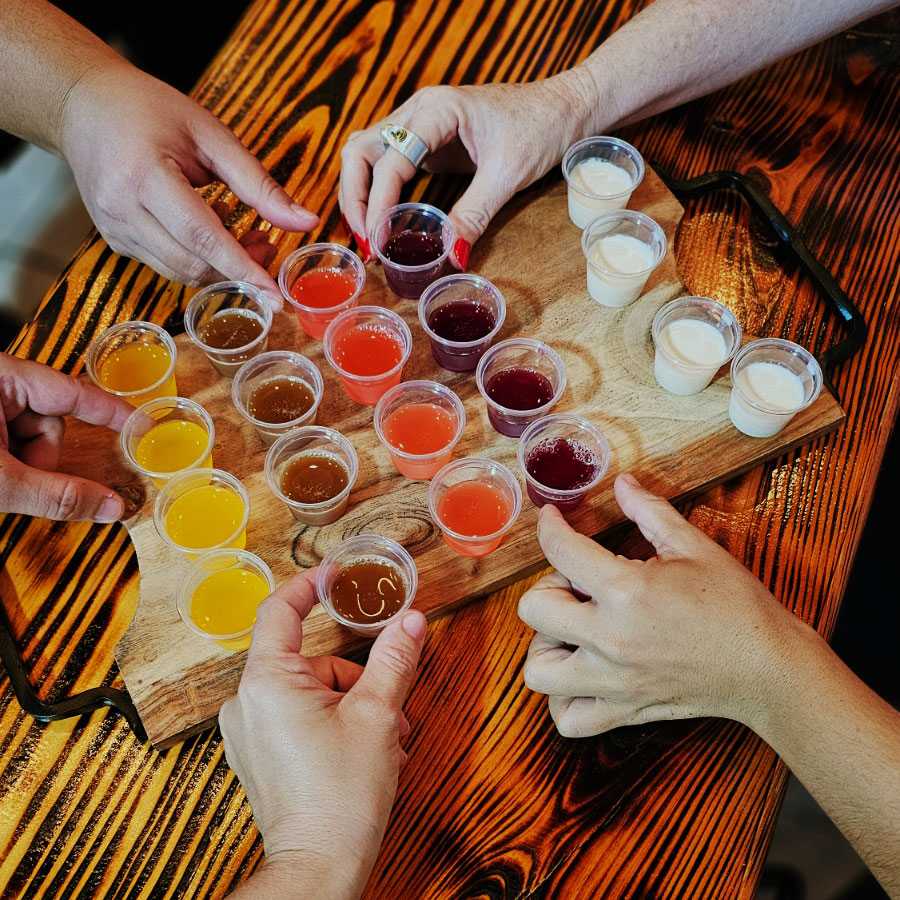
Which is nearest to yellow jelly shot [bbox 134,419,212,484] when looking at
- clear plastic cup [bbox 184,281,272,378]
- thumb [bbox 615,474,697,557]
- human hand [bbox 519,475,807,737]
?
clear plastic cup [bbox 184,281,272,378]

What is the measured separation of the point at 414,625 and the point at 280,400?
3.01ft

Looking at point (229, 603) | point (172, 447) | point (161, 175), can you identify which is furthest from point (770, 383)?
point (161, 175)

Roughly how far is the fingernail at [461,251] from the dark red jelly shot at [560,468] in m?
0.65

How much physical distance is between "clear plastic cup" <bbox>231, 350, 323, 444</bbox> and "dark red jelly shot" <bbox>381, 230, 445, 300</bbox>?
0.40 m

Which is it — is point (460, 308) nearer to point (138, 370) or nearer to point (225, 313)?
point (225, 313)

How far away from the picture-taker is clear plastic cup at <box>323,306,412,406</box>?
249 cm

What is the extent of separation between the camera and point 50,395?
2.33 metres

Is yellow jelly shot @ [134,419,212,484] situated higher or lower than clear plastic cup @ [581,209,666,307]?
lower

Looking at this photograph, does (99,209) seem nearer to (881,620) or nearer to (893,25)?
(893,25)

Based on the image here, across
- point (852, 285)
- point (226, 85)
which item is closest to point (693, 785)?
point (852, 285)

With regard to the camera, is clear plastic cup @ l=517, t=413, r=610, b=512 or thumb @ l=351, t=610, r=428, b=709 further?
clear plastic cup @ l=517, t=413, r=610, b=512

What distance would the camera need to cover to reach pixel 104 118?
99.2 inches

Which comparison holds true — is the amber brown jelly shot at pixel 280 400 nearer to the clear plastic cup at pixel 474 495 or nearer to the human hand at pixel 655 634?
the clear plastic cup at pixel 474 495

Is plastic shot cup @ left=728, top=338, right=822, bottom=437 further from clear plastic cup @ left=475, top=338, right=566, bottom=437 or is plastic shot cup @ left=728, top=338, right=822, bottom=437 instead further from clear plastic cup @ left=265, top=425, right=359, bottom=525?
clear plastic cup @ left=265, top=425, right=359, bottom=525
